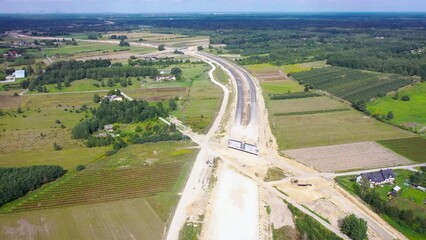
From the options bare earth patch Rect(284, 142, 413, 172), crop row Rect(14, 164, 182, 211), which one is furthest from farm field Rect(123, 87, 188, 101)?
bare earth patch Rect(284, 142, 413, 172)

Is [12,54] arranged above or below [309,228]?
above

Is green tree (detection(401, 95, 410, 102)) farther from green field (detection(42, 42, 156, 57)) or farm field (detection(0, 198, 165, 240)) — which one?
green field (detection(42, 42, 156, 57))

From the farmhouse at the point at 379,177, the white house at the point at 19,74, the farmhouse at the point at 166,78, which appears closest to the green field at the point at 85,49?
the white house at the point at 19,74

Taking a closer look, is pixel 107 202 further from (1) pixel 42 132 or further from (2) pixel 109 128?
(1) pixel 42 132

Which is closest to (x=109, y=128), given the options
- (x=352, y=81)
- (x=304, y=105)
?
(x=304, y=105)

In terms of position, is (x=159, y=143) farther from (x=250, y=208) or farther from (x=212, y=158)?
(x=250, y=208)
